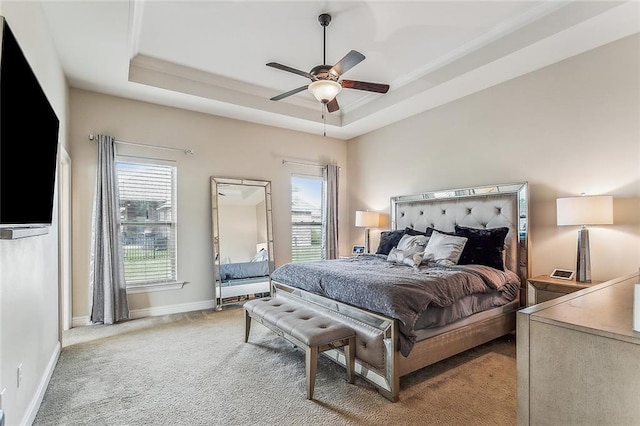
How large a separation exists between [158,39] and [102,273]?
8.94 feet

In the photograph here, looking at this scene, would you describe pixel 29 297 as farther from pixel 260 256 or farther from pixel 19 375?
pixel 260 256

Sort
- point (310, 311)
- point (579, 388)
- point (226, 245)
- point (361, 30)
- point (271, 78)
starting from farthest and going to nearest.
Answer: point (226, 245), point (271, 78), point (361, 30), point (310, 311), point (579, 388)

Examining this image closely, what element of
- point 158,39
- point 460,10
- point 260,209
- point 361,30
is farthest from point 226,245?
point 460,10

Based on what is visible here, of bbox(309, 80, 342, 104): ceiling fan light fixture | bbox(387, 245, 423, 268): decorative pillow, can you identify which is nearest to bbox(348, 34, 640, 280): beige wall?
bbox(387, 245, 423, 268): decorative pillow

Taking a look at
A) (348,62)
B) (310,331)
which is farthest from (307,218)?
(310,331)

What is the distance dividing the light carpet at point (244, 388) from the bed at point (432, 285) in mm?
165

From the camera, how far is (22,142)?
158 cm

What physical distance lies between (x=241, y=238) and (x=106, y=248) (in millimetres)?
1722

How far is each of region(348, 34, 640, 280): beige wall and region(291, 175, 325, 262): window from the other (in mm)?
1883

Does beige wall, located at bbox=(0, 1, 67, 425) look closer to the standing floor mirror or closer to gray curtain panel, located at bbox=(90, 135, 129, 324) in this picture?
gray curtain panel, located at bbox=(90, 135, 129, 324)

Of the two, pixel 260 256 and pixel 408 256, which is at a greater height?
pixel 408 256

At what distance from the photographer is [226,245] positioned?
4.87 meters

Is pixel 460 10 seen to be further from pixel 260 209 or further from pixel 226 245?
pixel 226 245

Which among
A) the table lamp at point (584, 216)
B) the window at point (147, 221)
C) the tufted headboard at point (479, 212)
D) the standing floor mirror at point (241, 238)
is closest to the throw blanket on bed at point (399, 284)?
the tufted headboard at point (479, 212)
